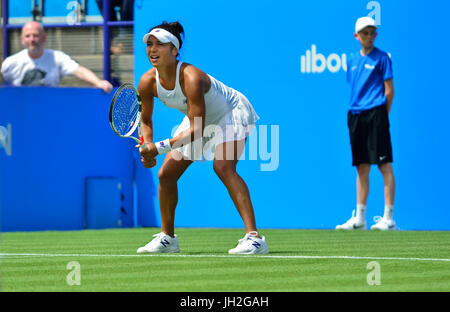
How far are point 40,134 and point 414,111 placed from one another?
422 centimetres

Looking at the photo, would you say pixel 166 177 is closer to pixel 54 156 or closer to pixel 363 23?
pixel 363 23

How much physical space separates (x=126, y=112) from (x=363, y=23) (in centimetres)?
442

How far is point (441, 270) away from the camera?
6.27 m

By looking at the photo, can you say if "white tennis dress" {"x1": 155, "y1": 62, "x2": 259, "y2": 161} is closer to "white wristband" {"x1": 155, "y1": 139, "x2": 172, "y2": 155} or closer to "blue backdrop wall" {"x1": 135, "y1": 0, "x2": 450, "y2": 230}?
"white wristband" {"x1": 155, "y1": 139, "x2": 172, "y2": 155}

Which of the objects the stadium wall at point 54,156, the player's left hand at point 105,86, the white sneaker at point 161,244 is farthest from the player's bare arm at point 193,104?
the player's left hand at point 105,86

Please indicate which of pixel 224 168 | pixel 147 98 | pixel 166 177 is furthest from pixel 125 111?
pixel 224 168

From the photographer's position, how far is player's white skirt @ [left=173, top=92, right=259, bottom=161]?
7.36 metres

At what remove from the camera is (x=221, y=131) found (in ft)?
24.2

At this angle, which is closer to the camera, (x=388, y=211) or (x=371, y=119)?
(x=388, y=211)

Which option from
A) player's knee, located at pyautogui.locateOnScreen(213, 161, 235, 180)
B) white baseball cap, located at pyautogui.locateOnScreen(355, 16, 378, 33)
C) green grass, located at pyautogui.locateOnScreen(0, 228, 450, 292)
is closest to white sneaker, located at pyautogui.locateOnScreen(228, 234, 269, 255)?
green grass, located at pyautogui.locateOnScreen(0, 228, 450, 292)

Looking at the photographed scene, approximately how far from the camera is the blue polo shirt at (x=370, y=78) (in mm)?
10969

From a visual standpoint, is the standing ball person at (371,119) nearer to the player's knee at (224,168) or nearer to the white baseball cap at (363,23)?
the white baseball cap at (363,23)

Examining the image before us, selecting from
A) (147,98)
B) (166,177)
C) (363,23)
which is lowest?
(166,177)
